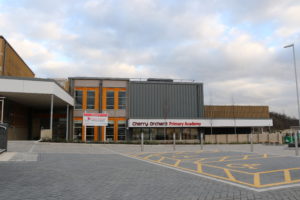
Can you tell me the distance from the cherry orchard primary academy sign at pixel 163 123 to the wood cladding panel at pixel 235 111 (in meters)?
6.32

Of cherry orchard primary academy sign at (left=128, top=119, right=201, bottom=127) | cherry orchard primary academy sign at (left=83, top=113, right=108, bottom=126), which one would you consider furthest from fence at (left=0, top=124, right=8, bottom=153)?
cherry orchard primary academy sign at (left=128, top=119, right=201, bottom=127)

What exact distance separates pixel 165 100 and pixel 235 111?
13.2 m

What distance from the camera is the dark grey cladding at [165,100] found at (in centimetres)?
4125

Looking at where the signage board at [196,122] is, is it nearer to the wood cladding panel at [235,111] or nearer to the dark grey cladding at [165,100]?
the dark grey cladding at [165,100]

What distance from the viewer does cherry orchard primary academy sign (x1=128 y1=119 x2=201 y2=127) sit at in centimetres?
3872

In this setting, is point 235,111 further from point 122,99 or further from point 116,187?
point 116,187

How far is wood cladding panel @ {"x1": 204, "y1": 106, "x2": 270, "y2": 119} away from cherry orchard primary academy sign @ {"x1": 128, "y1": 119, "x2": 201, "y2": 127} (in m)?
6.32

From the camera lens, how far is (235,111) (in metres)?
46.6

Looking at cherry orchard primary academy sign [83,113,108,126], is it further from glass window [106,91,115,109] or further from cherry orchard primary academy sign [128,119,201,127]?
glass window [106,91,115,109]

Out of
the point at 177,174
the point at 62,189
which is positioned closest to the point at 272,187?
the point at 177,174

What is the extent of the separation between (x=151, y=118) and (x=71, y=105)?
447 inches

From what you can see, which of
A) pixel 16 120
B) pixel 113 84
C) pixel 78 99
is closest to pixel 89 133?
pixel 78 99

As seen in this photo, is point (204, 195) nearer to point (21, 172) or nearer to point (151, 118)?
point (21, 172)

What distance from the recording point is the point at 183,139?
41031 mm
